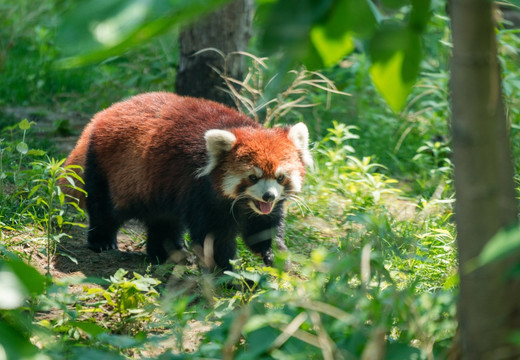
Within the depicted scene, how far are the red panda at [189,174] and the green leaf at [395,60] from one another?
2.81 m

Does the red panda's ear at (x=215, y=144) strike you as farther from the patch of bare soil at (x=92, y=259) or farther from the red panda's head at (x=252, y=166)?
the patch of bare soil at (x=92, y=259)

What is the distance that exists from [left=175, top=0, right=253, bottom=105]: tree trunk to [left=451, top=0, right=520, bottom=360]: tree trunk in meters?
4.11

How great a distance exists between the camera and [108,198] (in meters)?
4.44

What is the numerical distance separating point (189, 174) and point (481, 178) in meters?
2.92

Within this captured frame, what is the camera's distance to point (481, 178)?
1.43 m

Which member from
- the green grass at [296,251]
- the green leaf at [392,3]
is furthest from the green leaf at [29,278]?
the green leaf at [392,3]

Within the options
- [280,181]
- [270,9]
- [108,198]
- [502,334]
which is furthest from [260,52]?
[108,198]

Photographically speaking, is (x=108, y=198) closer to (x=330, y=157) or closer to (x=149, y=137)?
(x=149, y=137)

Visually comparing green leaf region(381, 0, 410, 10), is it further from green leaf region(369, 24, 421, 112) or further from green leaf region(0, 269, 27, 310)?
green leaf region(0, 269, 27, 310)

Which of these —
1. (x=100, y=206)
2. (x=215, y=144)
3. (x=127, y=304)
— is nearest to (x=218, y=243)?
(x=215, y=144)

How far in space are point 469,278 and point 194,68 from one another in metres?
4.34

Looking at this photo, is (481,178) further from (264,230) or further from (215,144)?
(264,230)

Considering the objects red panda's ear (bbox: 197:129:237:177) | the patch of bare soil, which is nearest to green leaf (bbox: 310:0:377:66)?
the patch of bare soil

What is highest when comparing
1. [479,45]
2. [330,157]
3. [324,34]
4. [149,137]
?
[324,34]
